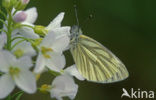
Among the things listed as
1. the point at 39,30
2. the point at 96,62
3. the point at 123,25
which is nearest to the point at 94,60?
the point at 96,62

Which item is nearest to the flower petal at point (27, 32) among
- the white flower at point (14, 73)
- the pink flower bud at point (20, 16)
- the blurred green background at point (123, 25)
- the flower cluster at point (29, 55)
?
the flower cluster at point (29, 55)

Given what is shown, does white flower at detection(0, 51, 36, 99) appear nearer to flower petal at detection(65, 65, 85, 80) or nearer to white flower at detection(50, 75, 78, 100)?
white flower at detection(50, 75, 78, 100)

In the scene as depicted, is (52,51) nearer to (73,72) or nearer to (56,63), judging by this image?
(56,63)

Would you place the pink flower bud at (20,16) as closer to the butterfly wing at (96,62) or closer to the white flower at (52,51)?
the white flower at (52,51)

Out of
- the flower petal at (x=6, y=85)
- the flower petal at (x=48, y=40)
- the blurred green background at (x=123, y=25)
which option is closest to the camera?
the flower petal at (x=6, y=85)

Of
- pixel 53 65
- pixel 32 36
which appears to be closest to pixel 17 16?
pixel 32 36

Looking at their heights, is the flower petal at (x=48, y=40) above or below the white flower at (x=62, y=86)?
above

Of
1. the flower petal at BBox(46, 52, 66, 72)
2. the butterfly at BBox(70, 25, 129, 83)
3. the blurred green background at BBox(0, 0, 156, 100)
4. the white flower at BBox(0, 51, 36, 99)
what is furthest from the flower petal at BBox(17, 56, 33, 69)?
the blurred green background at BBox(0, 0, 156, 100)

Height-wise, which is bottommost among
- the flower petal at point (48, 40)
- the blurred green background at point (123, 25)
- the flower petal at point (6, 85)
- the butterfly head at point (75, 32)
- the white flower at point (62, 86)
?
the blurred green background at point (123, 25)
